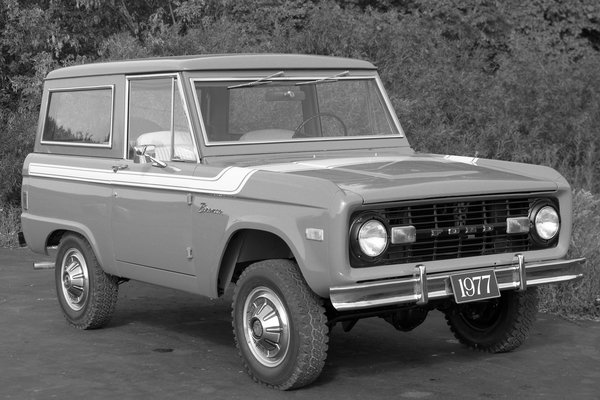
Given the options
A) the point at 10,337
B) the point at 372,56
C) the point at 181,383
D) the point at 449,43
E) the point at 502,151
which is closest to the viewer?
the point at 181,383

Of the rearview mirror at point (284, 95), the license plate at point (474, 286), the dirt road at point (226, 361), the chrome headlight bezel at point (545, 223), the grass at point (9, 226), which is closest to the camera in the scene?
the license plate at point (474, 286)

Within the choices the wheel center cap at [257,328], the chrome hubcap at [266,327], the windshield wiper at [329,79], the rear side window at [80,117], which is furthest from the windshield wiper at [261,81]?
the wheel center cap at [257,328]

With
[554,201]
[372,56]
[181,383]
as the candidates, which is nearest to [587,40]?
[372,56]

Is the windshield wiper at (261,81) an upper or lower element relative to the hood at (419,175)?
upper

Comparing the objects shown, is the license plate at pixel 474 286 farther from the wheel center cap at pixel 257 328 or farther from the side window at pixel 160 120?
the side window at pixel 160 120

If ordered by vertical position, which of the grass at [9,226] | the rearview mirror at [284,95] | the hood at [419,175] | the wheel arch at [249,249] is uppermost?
the rearview mirror at [284,95]

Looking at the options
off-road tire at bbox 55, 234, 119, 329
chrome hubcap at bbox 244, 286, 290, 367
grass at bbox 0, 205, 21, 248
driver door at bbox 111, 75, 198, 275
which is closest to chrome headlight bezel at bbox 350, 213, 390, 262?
chrome hubcap at bbox 244, 286, 290, 367

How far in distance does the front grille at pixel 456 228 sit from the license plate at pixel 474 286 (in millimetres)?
200

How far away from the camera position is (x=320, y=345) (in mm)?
6137

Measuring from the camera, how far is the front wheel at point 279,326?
614cm

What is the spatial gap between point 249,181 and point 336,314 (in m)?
0.93

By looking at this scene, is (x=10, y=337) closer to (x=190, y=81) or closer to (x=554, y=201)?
(x=190, y=81)

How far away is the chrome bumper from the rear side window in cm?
278

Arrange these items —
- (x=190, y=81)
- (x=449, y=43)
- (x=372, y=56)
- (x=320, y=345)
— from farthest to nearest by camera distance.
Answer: (x=449, y=43) < (x=372, y=56) < (x=190, y=81) < (x=320, y=345)
